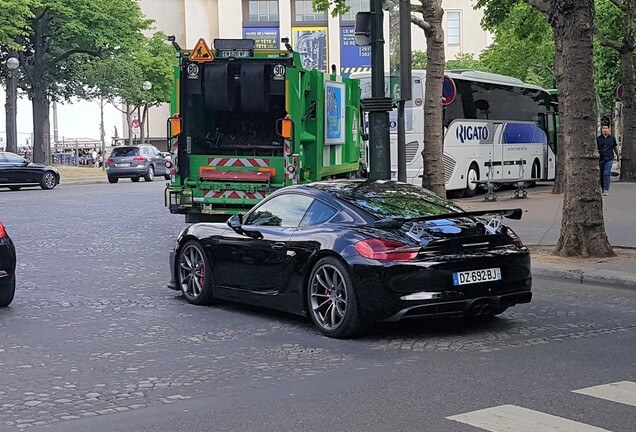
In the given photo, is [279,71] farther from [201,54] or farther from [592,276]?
[592,276]

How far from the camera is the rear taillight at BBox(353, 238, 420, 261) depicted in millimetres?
8211

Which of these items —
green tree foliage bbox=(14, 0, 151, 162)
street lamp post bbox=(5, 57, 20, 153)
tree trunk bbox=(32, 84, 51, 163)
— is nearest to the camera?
street lamp post bbox=(5, 57, 20, 153)

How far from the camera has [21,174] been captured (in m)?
36.2

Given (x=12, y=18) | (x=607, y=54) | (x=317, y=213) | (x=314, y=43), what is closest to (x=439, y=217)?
(x=317, y=213)

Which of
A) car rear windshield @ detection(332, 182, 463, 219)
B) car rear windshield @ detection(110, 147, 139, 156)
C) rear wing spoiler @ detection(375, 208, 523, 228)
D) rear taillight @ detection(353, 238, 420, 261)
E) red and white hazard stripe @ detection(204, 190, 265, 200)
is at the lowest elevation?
rear taillight @ detection(353, 238, 420, 261)

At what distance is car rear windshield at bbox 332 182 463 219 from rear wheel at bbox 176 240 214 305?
180 centimetres

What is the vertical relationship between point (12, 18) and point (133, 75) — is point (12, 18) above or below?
above

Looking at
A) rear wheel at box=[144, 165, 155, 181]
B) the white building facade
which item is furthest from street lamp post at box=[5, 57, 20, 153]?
the white building facade

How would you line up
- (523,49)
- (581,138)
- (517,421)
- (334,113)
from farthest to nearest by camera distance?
(523,49)
(334,113)
(581,138)
(517,421)

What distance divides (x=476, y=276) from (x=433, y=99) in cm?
1255

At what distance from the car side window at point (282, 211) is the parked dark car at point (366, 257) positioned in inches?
0.5

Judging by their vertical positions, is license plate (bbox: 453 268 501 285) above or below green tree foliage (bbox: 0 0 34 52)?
below

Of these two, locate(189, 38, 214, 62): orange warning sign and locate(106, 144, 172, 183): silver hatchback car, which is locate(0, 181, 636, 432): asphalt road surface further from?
locate(106, 144, 172, 183): silver hatchback car

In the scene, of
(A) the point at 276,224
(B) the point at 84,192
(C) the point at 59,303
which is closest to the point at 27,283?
(C) the point at 59,303
